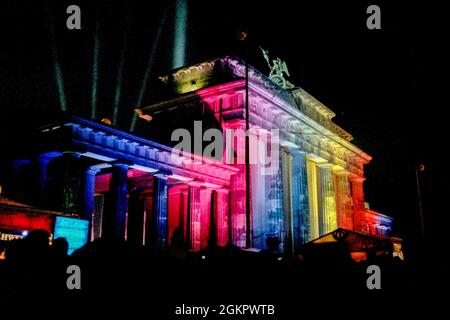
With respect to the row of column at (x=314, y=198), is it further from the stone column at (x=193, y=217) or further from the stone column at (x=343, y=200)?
the stone column at (x=193, y=217)

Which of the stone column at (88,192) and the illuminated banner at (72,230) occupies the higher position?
the stone column at (88,192)

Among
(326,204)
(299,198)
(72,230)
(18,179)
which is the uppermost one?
(326,204)

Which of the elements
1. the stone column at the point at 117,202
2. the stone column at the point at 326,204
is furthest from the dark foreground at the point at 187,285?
the stone column at the point at 326,204

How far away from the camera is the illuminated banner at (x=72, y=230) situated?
12.9 metres

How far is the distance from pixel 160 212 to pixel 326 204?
63.5ft

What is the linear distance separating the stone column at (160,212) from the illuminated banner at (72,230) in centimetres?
658

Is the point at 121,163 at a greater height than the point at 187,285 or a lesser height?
greater

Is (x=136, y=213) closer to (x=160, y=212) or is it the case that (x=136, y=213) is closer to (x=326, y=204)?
(x=160, y=212)

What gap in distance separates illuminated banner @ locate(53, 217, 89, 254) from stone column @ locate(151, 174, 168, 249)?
658 centimetres

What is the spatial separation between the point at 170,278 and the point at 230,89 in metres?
21.5

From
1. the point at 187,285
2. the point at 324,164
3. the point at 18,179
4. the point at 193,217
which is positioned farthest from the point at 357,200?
the point at 187,285

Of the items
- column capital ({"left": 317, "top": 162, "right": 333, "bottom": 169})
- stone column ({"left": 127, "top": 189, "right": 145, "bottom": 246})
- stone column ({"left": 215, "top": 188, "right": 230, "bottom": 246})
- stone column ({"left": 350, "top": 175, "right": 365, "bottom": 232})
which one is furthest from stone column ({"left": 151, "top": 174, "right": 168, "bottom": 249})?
stone column ({"left": 350, "top": 175, "right": 365, "bottom": 232})

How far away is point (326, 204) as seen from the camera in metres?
35.4
